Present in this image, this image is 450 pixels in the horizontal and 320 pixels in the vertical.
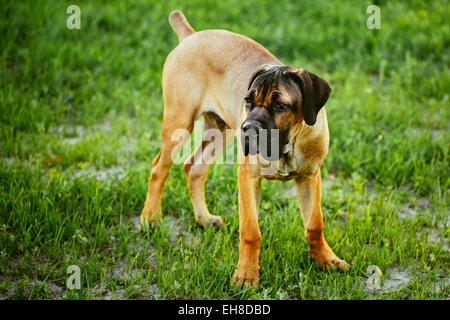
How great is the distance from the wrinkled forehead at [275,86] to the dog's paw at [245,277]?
1.34 meters

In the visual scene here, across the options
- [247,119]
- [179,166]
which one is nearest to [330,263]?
[247,119]

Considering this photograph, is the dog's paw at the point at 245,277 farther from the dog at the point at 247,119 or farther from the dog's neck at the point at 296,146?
the dog's neck at the point at 296,146

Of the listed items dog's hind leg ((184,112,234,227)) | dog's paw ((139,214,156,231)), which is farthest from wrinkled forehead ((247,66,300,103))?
dog's paw ((139,214,156,231))

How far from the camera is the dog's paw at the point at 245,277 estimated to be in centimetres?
372

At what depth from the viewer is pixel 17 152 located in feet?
18.2

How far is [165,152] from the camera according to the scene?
455 centimetres

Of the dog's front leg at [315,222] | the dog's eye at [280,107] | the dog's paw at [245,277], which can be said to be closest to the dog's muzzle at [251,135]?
the dog's eye at [280,107]

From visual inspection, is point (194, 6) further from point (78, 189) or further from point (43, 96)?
point (78, 189)

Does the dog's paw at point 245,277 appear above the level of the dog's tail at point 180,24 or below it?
below

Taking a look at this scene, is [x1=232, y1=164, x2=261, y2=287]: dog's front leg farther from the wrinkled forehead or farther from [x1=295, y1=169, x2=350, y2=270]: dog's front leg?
the wrinkled forehead

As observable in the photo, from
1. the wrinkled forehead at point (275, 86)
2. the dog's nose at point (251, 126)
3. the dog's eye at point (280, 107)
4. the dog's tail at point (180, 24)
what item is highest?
the dog's tail at point (180, 24)

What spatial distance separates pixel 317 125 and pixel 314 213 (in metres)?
0.75

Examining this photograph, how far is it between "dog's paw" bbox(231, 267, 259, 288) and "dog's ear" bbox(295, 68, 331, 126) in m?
1.25

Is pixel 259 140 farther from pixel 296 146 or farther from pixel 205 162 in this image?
pixel 205 162
